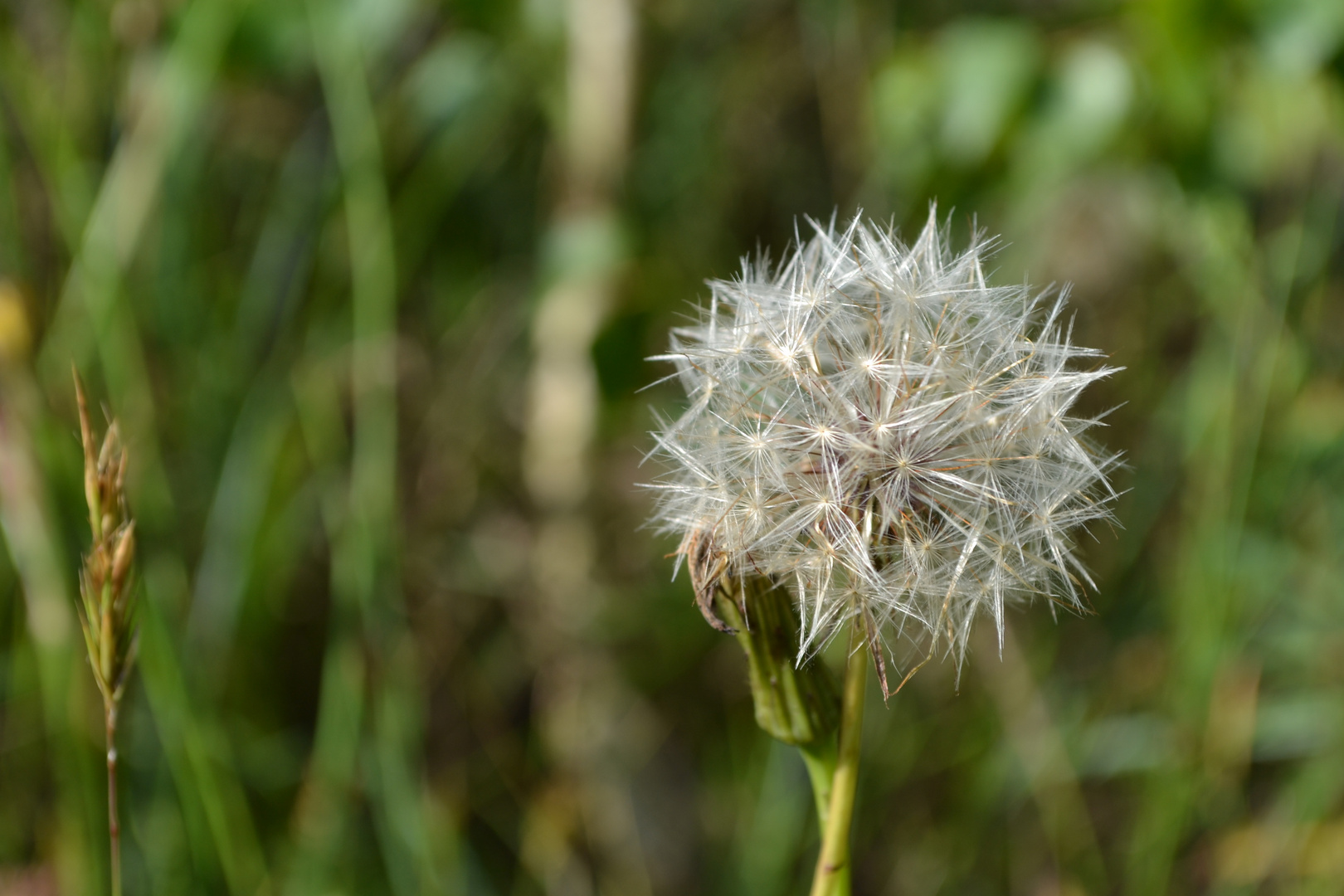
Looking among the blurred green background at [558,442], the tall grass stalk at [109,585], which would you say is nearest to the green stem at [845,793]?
the tall grass stalk at [109,585]

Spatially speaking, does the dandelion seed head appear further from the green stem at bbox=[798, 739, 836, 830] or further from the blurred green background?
the blurred green background

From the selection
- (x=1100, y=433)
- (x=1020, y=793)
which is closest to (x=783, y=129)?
(x=1100, y=433)

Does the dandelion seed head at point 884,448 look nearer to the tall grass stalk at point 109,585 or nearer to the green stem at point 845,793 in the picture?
the green stem at point 845,793

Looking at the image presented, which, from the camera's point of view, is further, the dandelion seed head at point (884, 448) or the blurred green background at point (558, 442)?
the blurred green background at point (558, 442)

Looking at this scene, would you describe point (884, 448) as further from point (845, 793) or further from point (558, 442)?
point (558, 442)

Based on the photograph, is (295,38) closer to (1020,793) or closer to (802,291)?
(802,291)

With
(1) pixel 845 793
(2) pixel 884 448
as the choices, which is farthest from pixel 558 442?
(1) pixel 845 793

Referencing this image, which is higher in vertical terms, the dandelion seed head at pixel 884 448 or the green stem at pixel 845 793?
the dandelion seed head at pixel 884 448

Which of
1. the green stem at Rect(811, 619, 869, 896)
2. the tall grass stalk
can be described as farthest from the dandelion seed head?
the tall grass stalk
